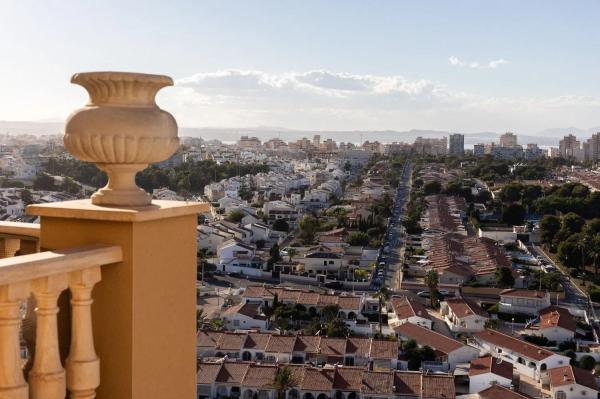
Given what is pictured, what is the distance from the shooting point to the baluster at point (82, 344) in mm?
1537

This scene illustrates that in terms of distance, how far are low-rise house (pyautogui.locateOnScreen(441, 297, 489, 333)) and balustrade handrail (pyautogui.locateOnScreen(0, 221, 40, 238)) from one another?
16.5 metres

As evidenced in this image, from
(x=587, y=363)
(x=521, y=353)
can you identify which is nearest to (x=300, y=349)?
(x=521, y=353)

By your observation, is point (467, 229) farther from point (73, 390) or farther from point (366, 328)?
point (73, 390)

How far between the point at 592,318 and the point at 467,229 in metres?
14.5

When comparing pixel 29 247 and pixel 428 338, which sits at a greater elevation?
pixel 29 247

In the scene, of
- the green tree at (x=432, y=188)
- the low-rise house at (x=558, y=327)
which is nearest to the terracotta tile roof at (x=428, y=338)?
the low-rise house at (x=558, y=327)

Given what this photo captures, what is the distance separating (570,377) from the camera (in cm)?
1343

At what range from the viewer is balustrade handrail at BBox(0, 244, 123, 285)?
53.9 inches

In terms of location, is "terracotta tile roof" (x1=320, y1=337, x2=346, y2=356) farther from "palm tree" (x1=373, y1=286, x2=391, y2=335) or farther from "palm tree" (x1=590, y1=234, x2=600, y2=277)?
"palm tree" (x1=590, y1=234, x2=600, y2=277)

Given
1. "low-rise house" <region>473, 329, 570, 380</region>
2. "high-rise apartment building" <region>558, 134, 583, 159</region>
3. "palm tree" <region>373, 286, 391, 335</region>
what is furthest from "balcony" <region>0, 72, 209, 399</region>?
"high-rise apartment building" <region>558, 134, 583, 159</region>

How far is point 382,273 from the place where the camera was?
23.8 m

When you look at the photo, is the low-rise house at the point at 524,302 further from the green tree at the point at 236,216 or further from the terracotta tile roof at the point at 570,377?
the green tree at the point at 236,216

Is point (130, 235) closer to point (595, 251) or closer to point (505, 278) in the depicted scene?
point (505, 278)

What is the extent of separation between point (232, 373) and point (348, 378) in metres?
2.23
